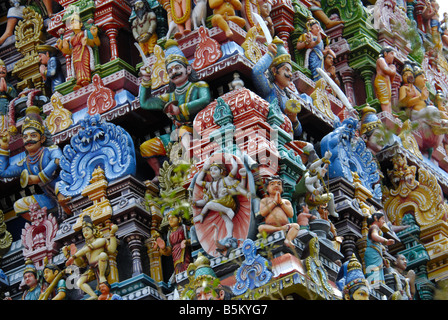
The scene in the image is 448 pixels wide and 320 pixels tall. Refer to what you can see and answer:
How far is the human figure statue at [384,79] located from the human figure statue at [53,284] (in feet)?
26.1

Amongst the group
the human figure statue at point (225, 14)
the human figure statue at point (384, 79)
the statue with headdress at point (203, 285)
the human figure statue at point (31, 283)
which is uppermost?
the human figure statue at point (384, 79)

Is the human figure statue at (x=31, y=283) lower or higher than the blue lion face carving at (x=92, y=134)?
lower

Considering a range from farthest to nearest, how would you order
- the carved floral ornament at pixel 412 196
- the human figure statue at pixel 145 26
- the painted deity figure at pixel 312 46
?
the painted deity figure at pixel 312 46 < the carved floral ornament at pixel 412 196 < the human figure statue at pixel 145 26

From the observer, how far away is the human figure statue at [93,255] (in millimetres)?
25703

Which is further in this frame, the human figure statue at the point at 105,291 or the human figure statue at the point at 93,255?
the human figure statue at the point at 93,255

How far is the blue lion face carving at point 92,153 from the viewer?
26938mm

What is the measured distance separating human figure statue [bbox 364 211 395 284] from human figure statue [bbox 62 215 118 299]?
4477mm

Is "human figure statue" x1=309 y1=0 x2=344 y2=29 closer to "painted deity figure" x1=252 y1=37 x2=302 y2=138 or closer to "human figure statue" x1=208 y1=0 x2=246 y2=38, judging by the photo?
"human figure statue" x1=208 y1=0 x2=246 y2=38

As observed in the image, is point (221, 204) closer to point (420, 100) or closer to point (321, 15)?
point (420, 100)

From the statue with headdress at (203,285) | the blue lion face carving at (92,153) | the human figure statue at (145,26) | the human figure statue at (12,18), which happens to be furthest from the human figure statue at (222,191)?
the human figure statue at (12,18)

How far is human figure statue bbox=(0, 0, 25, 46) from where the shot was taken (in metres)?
31.8

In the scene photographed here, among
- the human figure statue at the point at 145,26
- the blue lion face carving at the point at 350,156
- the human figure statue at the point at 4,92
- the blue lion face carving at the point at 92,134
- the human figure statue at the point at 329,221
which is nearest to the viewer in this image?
the human figure statue at the point at 329,221

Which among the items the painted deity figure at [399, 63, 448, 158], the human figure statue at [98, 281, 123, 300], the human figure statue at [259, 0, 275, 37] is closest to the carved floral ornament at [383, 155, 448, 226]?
the painted deity figure at [399, 63, 448, 158]

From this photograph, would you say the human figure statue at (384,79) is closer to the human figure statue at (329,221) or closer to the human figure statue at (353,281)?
the human figure statue at (329,221)
